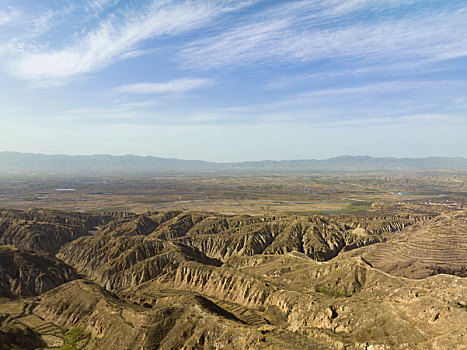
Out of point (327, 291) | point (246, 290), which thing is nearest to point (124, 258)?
point (246, 290)

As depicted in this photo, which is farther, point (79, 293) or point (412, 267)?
point (412, 267)

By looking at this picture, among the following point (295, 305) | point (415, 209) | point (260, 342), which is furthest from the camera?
point (415, 209)

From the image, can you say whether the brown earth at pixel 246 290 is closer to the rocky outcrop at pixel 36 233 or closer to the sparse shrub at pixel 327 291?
the sparse shrub at pixel 327 291

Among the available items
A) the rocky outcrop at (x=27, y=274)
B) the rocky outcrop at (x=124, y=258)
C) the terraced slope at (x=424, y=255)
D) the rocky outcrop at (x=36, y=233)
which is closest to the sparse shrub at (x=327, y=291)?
the terraced slope at (x=424, y=255)

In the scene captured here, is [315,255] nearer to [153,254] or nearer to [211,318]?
[153,254]

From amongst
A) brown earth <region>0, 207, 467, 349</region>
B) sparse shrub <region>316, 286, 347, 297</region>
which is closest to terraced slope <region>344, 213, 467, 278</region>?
brown earth <region>0, 207, 467, 349</region>

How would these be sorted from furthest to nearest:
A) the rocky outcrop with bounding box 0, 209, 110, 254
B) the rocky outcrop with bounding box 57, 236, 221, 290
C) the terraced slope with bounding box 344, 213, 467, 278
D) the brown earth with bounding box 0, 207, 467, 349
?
the rocky outcrop with bounding box 0, 209, 110, 254 → the rocky outcrop with bounding box 57, 236, 221, 290 → the terraced slope with bounding box 344, 213, 467, 278 → the brown earth with bounding box 0, 207, 467, 349

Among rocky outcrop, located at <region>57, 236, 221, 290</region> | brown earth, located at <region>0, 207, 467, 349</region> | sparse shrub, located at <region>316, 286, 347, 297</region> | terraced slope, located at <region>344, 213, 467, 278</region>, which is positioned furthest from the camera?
rocky outcrop, located at <region>57, 236, 221, 290</region>

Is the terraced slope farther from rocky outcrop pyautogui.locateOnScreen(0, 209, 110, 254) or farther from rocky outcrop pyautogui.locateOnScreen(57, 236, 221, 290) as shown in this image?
rocky outcrop pyautogui.locateOnScreen(0, 209, 110, 254)

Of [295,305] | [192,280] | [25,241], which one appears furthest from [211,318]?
[25,241]
